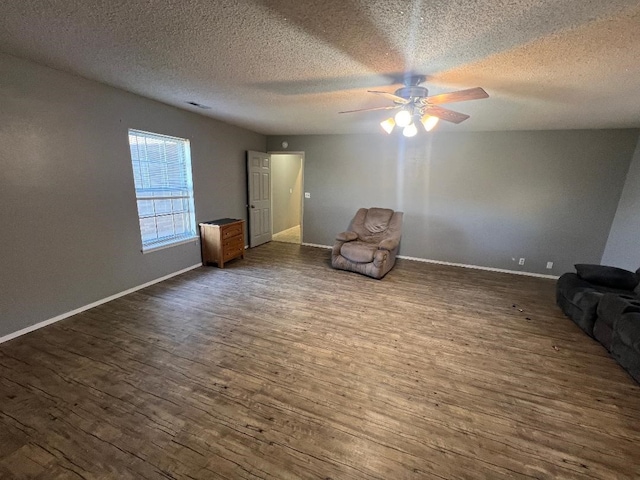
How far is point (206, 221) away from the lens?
4.48 meters

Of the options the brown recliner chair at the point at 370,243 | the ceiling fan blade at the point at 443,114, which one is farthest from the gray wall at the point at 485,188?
the ceiling fan blade at the point at 443,114

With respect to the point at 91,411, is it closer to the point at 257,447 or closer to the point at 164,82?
the point at 257,447

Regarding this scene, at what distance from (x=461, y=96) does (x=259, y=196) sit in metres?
4.36

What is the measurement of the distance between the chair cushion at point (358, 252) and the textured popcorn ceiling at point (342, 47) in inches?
81.5

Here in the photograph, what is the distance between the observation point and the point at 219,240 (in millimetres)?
4254

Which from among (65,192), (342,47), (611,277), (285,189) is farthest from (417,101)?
(285,189)

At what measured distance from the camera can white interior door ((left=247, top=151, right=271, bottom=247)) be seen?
5.38m

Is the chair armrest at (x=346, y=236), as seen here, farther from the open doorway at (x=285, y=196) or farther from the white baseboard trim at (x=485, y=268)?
the open doorway at (x=285, y=196)

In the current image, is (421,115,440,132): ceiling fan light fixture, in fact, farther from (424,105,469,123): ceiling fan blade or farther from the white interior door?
the white interior door

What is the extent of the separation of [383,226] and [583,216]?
9.90ft

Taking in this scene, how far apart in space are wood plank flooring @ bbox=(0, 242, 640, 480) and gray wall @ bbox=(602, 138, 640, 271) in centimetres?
156

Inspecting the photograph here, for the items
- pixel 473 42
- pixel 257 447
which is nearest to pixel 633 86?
pixel 473 42

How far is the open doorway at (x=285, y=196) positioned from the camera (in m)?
6.57

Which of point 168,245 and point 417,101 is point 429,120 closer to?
point 417,101
